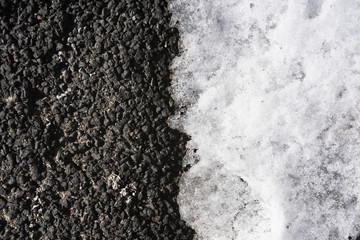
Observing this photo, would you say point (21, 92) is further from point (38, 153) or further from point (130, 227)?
point (130, 227)

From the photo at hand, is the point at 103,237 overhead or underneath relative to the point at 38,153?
underneath

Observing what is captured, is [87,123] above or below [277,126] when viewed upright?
below

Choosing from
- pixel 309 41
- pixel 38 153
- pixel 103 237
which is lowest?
pixel 103 237

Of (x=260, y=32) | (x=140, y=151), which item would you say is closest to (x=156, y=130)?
(x=140, y=151)
